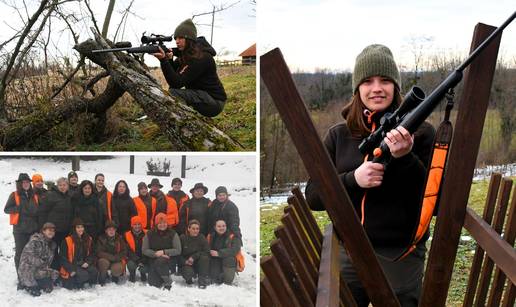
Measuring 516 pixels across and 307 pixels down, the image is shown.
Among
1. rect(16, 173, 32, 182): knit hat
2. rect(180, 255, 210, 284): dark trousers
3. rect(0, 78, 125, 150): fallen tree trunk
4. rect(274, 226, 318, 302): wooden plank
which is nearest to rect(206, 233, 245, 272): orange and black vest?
rect(180, 255, 210, 284): dark trousers

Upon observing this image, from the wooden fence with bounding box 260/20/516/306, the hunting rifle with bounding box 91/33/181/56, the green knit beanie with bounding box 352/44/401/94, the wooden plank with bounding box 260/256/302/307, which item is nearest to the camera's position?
the wooden plank with bounding box 260/256/302/307

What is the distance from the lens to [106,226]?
6.86 ft

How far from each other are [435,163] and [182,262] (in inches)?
46.8

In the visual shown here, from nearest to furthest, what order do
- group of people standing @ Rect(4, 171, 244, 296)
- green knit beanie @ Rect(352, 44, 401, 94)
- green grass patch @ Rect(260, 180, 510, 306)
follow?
green knit beanie @ Rect(352, 44, 401, 94)
group of people standing @ Rect(4, 171, 244, 296)
green grass patch @ Rect(260, 180, 510, 306)

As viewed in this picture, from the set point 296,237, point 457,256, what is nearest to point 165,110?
point 296,237

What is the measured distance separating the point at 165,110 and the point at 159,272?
2.02 ft

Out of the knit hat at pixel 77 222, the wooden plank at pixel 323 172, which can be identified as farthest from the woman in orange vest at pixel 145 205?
the wooden plank at pixel 323 172

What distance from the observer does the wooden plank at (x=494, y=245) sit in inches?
48.3

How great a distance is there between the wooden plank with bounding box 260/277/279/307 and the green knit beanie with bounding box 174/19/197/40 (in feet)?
4.14

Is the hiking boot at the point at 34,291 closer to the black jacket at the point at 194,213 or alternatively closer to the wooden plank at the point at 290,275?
the black jacket at the point at 194,213

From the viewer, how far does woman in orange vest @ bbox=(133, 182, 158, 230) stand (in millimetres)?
2096

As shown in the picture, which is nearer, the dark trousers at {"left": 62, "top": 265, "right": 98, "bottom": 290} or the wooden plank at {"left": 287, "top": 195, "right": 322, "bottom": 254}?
the wooden plank at {"left": 287, "top": 195, "right": 322, "bottom": 254}

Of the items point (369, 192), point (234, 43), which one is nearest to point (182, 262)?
point (234, 43)

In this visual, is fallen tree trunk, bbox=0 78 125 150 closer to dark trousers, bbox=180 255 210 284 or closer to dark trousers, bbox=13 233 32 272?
dark trousers, bbox=13 233 32 272
